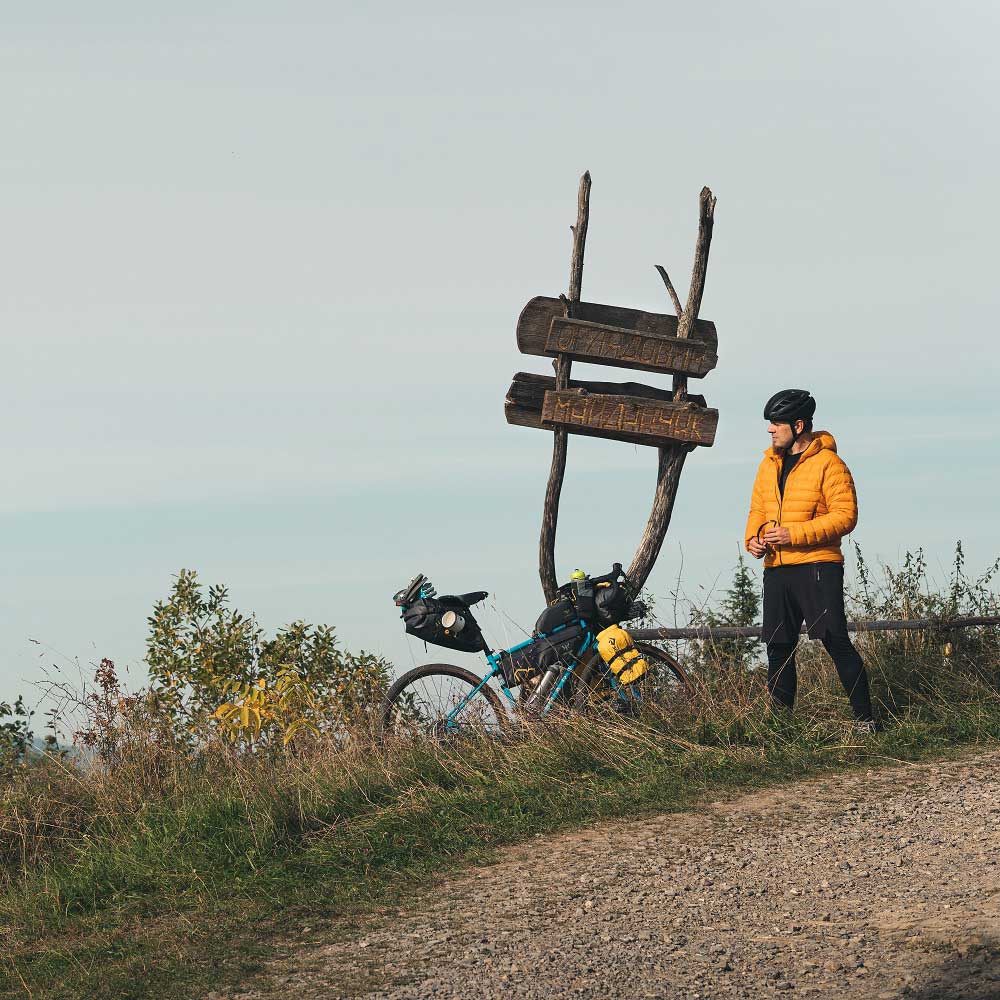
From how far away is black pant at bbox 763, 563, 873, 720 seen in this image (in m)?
8.08

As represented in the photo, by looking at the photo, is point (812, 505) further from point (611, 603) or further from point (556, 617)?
point (556, 617)

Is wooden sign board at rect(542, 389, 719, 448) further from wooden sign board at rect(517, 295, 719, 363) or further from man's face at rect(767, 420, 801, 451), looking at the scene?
man's face at rect(767, 420, 801, 451)

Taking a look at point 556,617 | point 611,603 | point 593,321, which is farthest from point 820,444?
point 593,321

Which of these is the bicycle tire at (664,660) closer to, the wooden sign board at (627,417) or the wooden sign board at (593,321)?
the wooden sign board at (627,417)

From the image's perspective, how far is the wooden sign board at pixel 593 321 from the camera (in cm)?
1028

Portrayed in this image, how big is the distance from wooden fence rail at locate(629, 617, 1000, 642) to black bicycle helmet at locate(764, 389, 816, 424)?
2.25 metres

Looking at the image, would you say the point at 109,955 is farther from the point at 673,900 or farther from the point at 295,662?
the point at 295,662

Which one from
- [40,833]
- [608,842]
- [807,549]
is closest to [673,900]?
[608,842]

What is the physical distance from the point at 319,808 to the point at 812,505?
3.72 m

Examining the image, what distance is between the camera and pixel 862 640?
32.1 ft

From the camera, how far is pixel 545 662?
8.64 m

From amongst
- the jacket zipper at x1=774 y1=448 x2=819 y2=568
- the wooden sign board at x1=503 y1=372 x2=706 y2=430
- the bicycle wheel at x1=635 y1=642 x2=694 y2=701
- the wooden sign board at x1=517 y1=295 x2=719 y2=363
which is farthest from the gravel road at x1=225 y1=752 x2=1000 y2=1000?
the wooden sign board at x1=517 y1=295 x2=719 y2=363

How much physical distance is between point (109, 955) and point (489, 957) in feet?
6.14

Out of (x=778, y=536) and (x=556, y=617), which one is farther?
(x=556, y=617)
